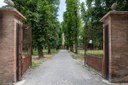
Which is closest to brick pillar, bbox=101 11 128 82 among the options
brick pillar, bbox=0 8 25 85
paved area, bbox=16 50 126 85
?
paved area, bbox=16 50 126 85

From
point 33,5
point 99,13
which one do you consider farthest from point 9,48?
point 33,5

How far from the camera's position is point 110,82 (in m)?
10.4

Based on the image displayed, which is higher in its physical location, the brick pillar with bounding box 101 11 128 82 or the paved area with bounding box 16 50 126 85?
the brick pillar with bounding box 101 11 128 82

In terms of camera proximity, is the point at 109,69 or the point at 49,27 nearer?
the point at 109,69

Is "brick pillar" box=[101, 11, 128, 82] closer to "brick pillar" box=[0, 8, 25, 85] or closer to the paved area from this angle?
the paved area

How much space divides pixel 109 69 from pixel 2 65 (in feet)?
14.7

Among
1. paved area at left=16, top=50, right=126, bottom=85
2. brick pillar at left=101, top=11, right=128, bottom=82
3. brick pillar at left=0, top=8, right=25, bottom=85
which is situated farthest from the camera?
brick pillar at left=101, top=11, right=128, bottom=82

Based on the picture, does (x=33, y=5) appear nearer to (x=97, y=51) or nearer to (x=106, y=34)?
(x=97, y=51)

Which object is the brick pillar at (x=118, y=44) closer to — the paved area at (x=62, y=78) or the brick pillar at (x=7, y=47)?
the paved area at (x=62, y=78)

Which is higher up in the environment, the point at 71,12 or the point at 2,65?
the point at 71,12

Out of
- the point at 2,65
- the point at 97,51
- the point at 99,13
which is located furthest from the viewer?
the point at 99,13

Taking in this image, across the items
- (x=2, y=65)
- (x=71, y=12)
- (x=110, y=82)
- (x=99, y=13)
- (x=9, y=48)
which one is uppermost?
(x=71, y=12)

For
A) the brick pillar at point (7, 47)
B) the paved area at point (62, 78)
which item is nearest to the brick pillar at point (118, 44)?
the paved area at point (62, 78)

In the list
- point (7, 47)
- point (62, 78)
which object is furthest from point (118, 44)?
point (7, 47)
